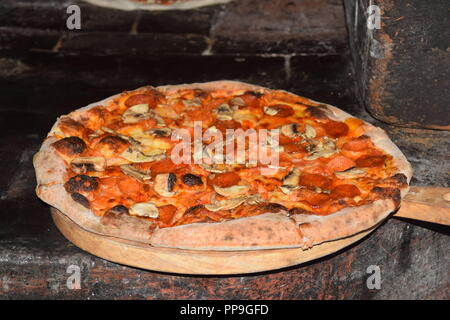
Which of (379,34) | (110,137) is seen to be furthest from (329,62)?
(110,137)

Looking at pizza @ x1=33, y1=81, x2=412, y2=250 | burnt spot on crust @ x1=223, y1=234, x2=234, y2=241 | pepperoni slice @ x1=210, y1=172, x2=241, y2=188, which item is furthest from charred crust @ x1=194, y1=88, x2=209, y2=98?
burnt spot on crust @ x1=223, y1=234, x2=234, y2=241

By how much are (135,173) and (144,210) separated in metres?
0.35

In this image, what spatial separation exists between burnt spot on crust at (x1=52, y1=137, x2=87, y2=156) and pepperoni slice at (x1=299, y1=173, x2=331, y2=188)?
1.36m

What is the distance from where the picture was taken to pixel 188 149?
15.6ft

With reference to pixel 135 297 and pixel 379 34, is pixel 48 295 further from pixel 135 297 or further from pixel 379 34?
pixel 379 34

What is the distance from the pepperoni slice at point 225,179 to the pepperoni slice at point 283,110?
0.78 meters

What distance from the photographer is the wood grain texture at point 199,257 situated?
4070 mm

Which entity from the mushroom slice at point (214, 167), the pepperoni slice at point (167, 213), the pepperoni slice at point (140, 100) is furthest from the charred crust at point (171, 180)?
the pepperoni slice at point (140, 100)

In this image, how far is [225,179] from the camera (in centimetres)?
447

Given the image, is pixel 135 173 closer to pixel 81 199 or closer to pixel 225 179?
pixel 81 199

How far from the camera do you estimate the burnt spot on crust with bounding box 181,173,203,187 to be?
441 cm

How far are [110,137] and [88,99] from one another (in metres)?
1.56

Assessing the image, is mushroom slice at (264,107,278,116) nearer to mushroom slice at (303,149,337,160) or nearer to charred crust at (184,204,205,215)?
mushroom slice at (303,149,337,160)

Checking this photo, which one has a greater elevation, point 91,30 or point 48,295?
point 91,30
